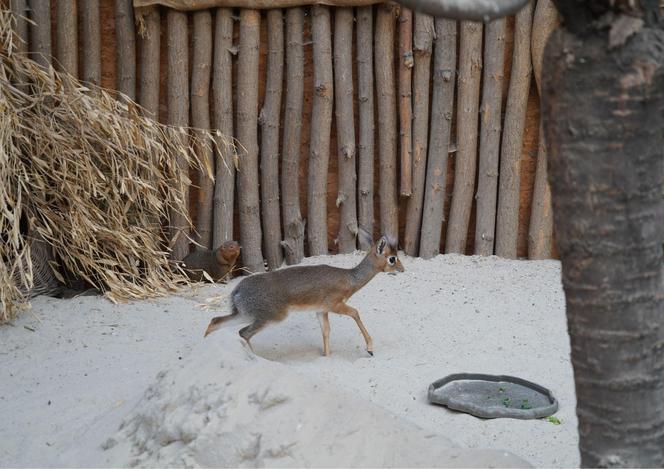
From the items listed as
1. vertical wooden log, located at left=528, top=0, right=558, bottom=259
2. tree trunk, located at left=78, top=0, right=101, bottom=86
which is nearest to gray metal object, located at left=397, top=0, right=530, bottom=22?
vertical wooden log, located at left=528, top=0, right=558, bottom=259

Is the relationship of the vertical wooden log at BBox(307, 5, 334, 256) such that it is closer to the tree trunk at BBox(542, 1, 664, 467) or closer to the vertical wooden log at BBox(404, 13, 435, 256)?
the vertical wooden log at BBox(404, 13, 435, 256)

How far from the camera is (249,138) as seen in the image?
8203 mm

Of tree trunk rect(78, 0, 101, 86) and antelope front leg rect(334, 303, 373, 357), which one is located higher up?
tree trunk rect(78, 0, 101, 86)

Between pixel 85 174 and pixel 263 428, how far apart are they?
4.25 meters

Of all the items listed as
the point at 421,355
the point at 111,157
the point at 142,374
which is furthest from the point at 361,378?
the point at 111,157

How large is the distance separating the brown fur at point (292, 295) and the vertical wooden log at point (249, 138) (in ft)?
5.43

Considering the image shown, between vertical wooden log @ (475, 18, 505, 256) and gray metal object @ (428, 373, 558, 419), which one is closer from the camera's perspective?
gray metal object @ (428, 373, 558, 419)

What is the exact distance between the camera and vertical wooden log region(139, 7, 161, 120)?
8094mm

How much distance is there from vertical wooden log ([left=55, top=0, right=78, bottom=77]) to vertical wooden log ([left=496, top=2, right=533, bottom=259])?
394 centimetres

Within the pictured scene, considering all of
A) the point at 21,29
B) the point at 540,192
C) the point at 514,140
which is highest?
the point at 21,29

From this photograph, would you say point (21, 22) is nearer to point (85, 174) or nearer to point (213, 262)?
point (85, 174)

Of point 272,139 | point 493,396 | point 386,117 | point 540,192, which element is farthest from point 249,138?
point 493,396

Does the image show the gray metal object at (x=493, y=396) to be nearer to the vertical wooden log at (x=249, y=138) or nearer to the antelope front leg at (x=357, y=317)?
the antelope front leg at (x=357, y=317)

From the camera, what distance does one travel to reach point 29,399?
568 cm
